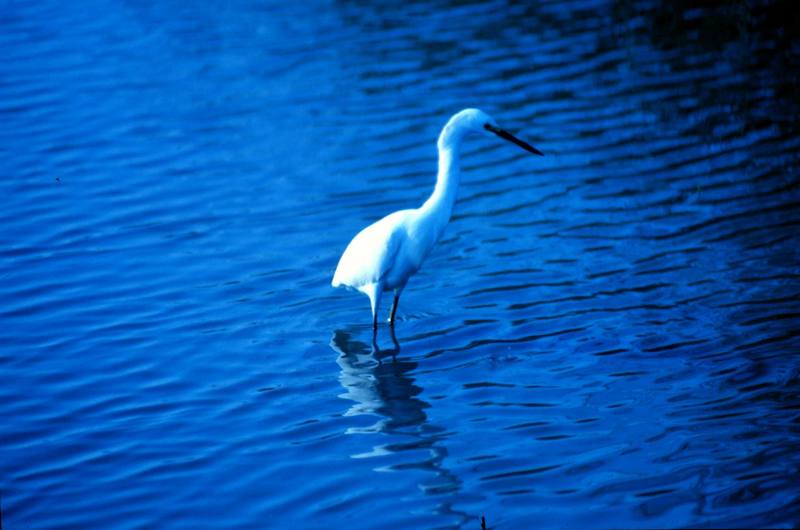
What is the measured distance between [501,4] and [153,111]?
5.18 m

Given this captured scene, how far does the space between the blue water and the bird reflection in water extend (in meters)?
0.03

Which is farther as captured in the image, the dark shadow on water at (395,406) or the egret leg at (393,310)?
the egret leg at (393,310)

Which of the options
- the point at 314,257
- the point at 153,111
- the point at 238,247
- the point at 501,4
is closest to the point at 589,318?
the point at 314,257

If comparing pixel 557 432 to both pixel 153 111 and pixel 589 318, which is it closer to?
pixel 589 318

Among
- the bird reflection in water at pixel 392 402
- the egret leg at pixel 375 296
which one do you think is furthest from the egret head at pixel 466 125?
the bird reflection in water at pixel 392 402

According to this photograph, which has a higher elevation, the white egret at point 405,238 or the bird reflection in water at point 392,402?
the white egret at point 405,238

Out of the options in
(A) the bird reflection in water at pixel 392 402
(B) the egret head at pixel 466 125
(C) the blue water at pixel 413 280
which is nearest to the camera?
(C) the blue water at pixel 413 280

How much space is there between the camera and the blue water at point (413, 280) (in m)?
5.93

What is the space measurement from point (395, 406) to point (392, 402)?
78 millimetres

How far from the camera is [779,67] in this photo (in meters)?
12.0

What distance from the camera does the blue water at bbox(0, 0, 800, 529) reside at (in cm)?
593

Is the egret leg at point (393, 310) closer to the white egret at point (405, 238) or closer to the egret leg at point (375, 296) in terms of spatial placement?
the white egret at point (405, 238)

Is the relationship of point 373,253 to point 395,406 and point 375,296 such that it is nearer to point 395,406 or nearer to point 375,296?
point 375,296

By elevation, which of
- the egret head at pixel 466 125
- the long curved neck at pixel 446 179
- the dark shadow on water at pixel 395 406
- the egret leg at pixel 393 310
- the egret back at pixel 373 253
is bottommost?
the dark shadow on water at pixel 395 406
